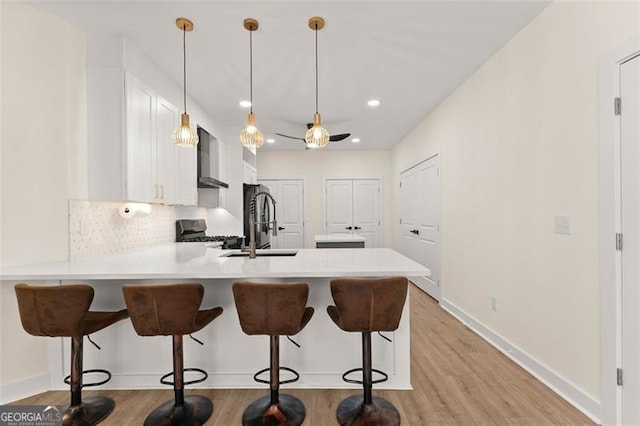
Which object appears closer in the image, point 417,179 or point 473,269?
point 473,269

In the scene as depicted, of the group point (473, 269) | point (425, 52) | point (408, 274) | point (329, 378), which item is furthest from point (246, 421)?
point (425, 52)

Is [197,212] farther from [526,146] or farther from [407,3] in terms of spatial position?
[526,146]

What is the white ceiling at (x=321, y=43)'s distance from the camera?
237cm

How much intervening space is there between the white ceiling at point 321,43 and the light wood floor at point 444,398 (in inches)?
104

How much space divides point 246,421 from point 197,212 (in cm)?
358

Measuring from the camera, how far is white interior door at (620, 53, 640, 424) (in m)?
1.76

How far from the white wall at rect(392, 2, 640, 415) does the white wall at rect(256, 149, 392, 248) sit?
374 cm

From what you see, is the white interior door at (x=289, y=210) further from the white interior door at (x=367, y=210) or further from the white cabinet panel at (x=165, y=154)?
the white cabinet panel at (x=165, y=154)

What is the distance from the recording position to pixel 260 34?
269 cm

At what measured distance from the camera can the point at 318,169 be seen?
24.5 feet

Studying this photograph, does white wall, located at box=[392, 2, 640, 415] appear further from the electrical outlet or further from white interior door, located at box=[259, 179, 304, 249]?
white interior door, located at box=[259, 179, 304, 249]

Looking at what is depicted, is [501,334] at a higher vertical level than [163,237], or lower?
lower

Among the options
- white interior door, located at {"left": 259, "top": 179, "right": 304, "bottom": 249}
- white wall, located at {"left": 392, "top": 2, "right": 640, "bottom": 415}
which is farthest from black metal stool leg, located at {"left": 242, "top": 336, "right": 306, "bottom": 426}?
white interior door, located at {"left": 259, "top": 179, "right": 304, "bottom": 249}

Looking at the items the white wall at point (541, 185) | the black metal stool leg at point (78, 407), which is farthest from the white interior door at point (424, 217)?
the black metal stool leg at point (78, 407)
